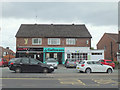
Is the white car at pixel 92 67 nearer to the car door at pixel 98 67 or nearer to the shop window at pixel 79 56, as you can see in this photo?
the car door at pixel 98 67

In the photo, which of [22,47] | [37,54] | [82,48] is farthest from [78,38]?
[22,47]

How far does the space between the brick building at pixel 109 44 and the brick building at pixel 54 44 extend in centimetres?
1126

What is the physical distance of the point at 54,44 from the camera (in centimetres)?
3878

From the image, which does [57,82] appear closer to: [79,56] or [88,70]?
[88,70]

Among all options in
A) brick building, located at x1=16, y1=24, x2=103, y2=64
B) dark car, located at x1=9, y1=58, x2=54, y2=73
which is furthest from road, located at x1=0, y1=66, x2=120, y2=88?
brick building, located at x1=16, y1=24, x2=103, y2=64

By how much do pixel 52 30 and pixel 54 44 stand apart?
3921 millimetres

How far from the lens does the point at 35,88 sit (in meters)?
10.4

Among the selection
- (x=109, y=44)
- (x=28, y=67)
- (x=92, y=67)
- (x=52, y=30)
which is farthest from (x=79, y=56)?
(x=28, y=67)

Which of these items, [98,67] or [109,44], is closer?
[98,67]

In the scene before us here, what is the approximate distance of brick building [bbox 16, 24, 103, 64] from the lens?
1495 inches

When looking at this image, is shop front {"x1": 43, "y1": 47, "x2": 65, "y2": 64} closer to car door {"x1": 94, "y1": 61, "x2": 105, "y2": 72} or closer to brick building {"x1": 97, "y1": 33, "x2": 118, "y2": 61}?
brick building {"x1": 97, "y1": 33, "x2": 118, "y2": 61}

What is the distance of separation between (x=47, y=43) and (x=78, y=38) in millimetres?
6445

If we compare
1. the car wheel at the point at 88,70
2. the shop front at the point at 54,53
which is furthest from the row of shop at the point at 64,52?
the car wheel at the point at 88,70

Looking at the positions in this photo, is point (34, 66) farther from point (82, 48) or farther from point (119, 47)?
point (119, 47)
